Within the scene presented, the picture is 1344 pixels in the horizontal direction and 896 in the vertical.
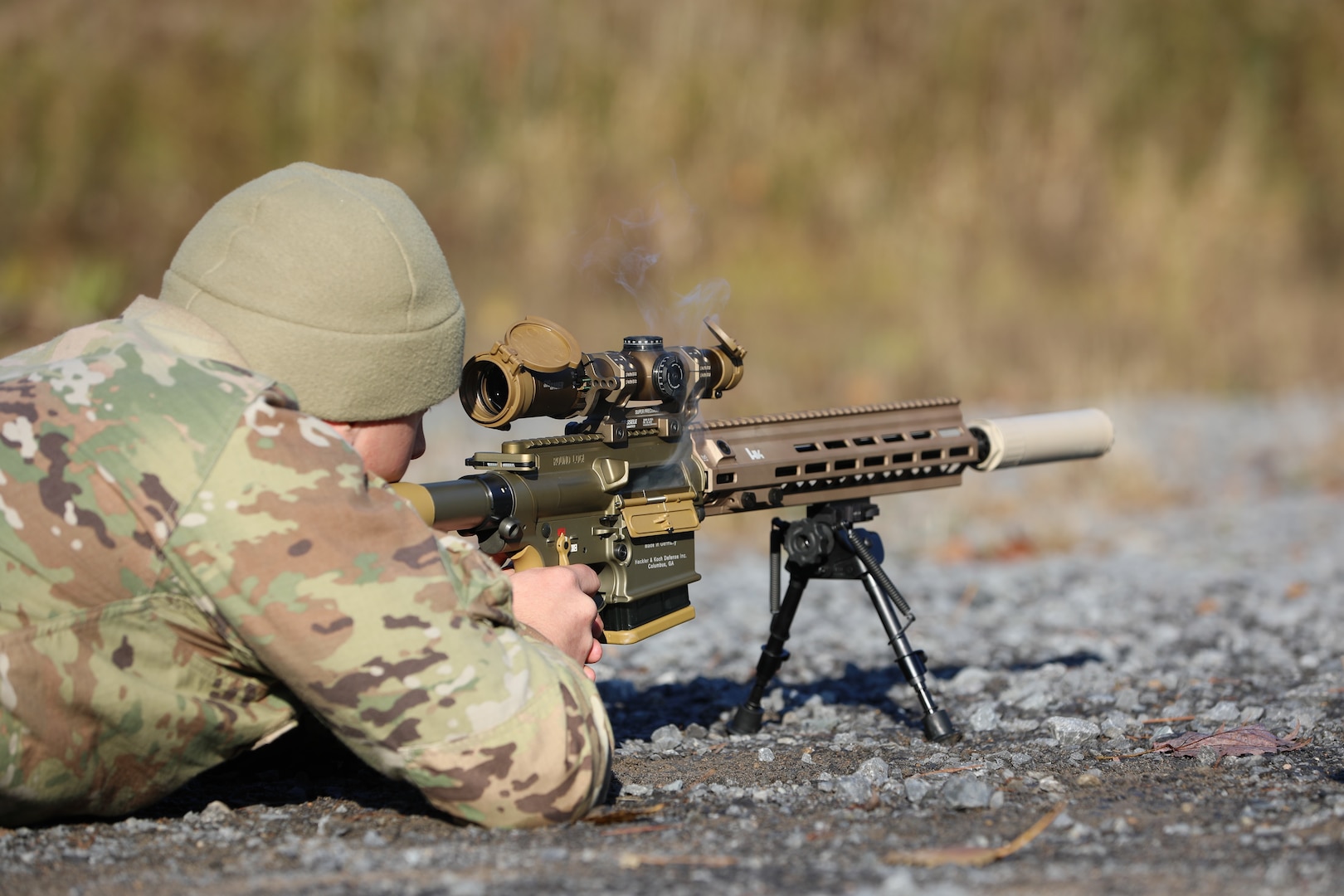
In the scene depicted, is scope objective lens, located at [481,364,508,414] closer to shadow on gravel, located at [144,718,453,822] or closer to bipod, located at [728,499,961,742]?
shadow on gravel, located at [144,718,453,822]

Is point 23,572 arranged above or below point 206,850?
above

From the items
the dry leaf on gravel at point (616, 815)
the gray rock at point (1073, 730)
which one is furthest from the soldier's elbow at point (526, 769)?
the gray rock at point (1073, 730)

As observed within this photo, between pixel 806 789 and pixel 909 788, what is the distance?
26cm

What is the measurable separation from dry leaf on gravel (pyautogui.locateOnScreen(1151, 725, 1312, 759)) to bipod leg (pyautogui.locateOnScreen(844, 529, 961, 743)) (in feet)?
1.91

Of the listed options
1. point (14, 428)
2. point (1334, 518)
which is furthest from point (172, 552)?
point (1334, 518)

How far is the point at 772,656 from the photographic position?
4129 millimetres

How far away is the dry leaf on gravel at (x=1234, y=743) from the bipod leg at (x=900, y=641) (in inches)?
22.9

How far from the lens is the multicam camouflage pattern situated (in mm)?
→ 2561

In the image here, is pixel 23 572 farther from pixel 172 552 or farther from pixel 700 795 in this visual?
pixel 700 795

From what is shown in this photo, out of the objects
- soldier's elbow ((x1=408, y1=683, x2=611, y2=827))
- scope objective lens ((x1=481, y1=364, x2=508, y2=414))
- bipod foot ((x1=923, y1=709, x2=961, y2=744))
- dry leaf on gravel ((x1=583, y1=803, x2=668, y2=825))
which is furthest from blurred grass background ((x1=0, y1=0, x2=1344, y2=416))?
soldier's elbow ((x1=408, y1=683, x2=611, y2=827))

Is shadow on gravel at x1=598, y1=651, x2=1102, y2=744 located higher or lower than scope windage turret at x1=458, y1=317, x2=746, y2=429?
lower

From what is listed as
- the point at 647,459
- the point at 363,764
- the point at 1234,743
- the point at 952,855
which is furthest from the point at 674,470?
the point at 1234,743

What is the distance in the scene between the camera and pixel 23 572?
2.59 metres

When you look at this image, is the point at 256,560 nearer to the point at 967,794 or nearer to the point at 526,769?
the point at 526,769
